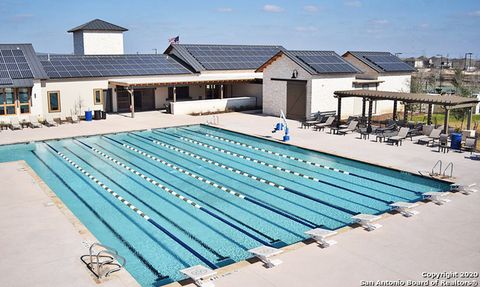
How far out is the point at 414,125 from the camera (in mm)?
24047

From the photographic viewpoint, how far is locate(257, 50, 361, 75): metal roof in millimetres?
27297

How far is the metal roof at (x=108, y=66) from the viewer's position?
29953mm

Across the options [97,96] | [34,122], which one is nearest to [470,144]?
[97,96]

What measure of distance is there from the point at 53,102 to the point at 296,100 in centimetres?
1648

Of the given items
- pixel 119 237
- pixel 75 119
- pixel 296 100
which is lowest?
pixel 119 237

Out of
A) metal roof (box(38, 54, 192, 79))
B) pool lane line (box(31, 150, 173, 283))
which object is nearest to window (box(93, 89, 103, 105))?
metal roof (box(38, 54, 192, 79))

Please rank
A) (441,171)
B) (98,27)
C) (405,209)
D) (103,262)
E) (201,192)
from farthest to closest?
(98,27) < (441,171) < (201,192) < (405,209) < (103,262)

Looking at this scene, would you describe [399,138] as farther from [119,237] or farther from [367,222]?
[119,237]

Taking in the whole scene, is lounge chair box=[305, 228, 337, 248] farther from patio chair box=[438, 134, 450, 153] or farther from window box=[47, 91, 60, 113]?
window box=[47, 91, 60, 113]

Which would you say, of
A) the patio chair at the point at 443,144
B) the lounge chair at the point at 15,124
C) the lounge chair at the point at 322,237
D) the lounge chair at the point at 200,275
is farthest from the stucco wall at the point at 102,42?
the lounge chair at the point at 200,275

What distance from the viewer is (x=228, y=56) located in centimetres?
3866

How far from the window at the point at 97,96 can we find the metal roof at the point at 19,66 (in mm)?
3977

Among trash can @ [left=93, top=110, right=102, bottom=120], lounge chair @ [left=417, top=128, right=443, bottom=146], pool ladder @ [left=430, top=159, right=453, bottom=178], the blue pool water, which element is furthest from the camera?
trash can @ [left=93, top=110, right=102, bottom=120]

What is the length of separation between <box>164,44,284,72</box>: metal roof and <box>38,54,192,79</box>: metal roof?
1000 millimetres
